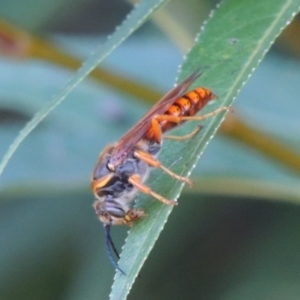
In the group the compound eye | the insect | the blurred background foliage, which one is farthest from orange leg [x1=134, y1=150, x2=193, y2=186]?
the blurred background foliage

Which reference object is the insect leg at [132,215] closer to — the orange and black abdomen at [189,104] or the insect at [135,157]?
the insect at [135,157]

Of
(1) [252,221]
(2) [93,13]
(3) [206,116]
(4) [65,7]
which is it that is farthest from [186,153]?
(2) [93,13]

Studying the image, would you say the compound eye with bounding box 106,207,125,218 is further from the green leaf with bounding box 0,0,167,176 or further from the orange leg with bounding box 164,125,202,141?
the green leaf with bounding box 0,0,167,176

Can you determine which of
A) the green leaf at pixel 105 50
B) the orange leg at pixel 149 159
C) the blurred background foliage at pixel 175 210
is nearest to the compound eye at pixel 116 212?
the orange leg at pixel 149 159

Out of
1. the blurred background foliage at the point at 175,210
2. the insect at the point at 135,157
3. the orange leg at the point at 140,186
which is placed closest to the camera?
the orange leg at the point at 140,186

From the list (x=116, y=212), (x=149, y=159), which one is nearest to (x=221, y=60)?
(x=149, y=159)

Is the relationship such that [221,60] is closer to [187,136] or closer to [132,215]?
[187,136]
